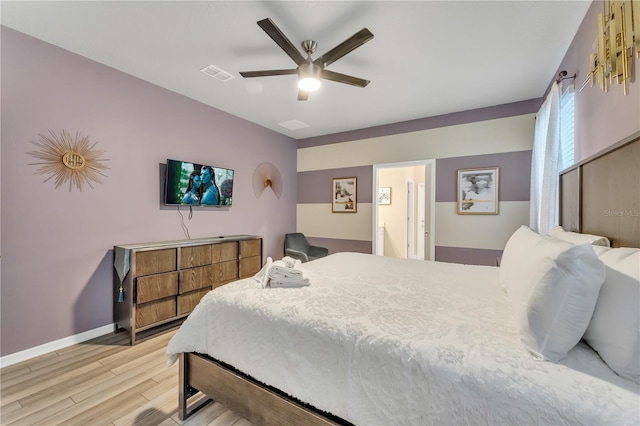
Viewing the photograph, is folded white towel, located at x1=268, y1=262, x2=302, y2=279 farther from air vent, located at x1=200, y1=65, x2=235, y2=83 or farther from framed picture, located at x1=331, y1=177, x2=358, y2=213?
framed picture, located at x1=331, y1=177, x2=358, y2=213

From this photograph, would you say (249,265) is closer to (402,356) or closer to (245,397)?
(245,397)

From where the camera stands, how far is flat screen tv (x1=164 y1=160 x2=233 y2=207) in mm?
3195

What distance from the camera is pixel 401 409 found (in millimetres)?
→ 989

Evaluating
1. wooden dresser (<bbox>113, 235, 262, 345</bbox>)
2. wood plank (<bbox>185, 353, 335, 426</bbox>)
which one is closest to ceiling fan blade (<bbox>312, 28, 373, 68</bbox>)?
wood plank (<bbox>185, 353, 335, 426</bbox>)

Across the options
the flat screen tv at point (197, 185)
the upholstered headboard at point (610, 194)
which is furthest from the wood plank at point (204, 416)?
the upholstered headboard at point (610, 194)

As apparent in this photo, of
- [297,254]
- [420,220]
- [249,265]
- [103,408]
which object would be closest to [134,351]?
[103,408]

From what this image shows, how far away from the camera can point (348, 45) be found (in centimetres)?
196

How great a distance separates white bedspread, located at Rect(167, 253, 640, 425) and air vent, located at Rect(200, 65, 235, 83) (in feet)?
7.31

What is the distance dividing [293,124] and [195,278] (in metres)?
2.78

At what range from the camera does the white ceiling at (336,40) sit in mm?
1936

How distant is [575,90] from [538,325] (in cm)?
225

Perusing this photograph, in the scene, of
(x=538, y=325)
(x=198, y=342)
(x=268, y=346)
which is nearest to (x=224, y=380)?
(x=198, y=342)

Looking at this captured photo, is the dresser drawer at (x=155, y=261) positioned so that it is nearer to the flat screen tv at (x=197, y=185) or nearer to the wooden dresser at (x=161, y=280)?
the wooden dresser at (x=161, y=280)

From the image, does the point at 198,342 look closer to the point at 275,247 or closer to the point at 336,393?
the point at 336,393
